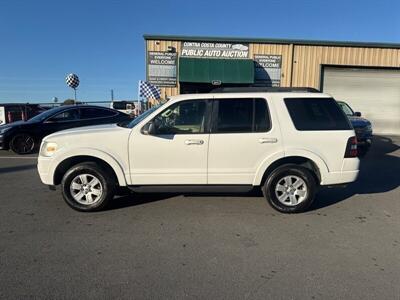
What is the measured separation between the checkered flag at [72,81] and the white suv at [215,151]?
1719 centimetres

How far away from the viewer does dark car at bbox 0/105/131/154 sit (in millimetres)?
10680

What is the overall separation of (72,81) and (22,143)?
11108 millimetres

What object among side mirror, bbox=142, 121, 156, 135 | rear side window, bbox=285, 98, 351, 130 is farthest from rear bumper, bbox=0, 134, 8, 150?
rear side window, bbox=285, 98, 351, 130

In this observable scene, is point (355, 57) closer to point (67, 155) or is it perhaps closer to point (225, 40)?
A: point (225, 40)

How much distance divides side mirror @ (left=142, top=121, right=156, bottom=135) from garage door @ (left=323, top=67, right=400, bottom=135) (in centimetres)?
1746

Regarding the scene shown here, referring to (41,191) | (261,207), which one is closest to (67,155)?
(41,191)

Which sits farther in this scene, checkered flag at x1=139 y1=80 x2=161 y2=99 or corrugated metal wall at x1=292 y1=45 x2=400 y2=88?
corrugated metal wall at x1=292 y1=45 x2=400 y2=88

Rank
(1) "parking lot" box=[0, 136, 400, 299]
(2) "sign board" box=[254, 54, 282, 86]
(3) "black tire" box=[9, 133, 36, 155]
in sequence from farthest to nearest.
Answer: (2) "sign board" box=[254, 54, 282, 86], (3) "black tire" box=[9, 133, 36, 155], (1) "parking lot" box=[0, 136, 400, 299]

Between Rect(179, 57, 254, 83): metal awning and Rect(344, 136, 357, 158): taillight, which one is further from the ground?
Rect(179, 57, 254, 83): metal awning

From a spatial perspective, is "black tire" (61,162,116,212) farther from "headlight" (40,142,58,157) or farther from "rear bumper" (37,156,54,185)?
"headlight" (40,142,58,157)

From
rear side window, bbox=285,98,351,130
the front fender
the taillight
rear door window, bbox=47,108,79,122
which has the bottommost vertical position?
the front fender

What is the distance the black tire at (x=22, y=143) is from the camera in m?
10.8

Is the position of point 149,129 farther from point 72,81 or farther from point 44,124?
point 72,81

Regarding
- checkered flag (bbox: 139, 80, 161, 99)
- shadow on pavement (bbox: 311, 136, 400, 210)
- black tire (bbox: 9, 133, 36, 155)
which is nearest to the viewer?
shadow on pavement (bbox: 311, 136, 400, 210)
